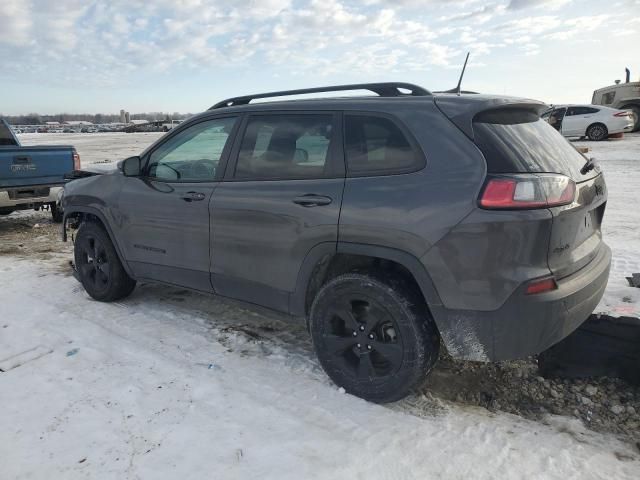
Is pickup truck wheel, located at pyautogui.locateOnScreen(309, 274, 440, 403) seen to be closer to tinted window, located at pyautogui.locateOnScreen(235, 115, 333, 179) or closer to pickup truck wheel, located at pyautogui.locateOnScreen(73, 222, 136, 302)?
tinted window, located at pyautogui.locateOnScreen(235, 115, 333, 179)

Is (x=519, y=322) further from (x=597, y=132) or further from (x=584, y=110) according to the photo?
(x=597, y=132)

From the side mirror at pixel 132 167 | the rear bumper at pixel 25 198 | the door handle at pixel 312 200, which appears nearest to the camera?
the door handle at pixel 312 200

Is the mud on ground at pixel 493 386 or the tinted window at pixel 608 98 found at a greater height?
the tinted window at pixel 608 98

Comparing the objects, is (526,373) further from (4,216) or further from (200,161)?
(4,216)

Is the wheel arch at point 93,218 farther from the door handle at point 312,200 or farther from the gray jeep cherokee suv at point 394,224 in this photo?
the door handle at point 312,200

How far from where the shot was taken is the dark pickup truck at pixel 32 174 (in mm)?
7531

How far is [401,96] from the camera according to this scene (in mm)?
3064

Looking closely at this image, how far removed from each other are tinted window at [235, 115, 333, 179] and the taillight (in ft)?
3.41

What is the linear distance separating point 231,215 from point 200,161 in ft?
2.32

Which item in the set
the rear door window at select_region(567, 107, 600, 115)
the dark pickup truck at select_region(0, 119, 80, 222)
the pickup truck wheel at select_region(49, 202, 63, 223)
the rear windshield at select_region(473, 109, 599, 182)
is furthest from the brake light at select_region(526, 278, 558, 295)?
the rear door window at select_region(567, 107, 600, 115)

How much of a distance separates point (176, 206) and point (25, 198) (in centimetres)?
516

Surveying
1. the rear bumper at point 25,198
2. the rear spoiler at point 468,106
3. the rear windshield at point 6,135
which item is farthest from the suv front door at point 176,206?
the rear windshield at point 6,135

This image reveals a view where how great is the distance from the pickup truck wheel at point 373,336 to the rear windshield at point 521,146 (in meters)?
0.87

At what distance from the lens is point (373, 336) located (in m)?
2.99
